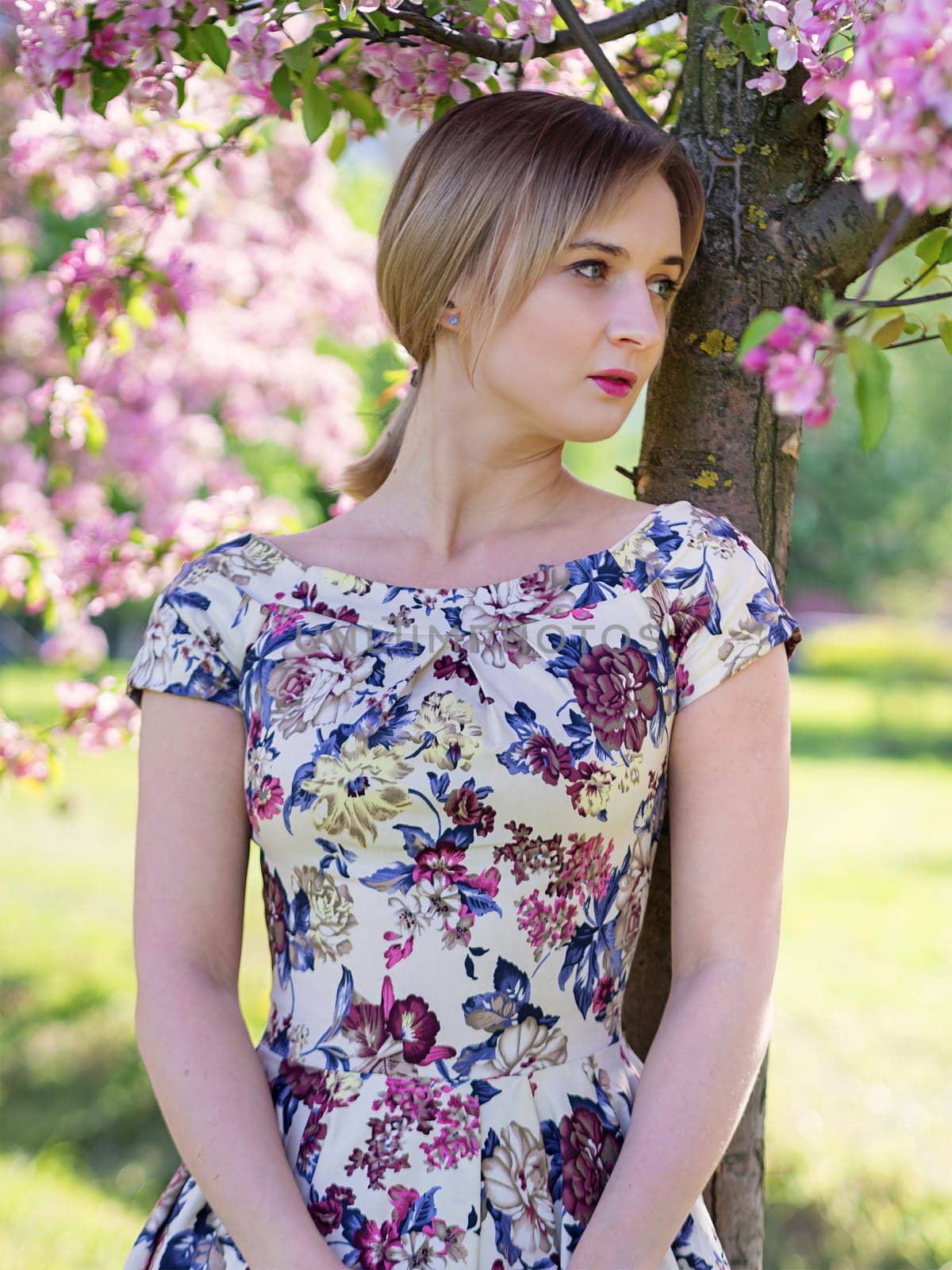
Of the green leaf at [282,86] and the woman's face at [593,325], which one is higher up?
the green leaf at [282,86]

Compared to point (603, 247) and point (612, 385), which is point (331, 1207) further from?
point (603, 247)

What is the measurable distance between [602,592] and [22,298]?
6.76 metres

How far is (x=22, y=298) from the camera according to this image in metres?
7.52

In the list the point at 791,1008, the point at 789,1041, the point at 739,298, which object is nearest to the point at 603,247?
the point at 739,298

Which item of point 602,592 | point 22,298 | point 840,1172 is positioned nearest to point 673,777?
point 602,592

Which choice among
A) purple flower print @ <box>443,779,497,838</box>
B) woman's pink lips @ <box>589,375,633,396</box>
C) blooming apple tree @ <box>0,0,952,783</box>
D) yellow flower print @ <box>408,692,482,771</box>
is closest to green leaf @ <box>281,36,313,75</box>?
blooming apple tree @ <box>0,0,952,783</box>

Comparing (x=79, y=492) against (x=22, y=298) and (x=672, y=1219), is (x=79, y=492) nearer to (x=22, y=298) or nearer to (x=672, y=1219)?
(x=22, y=298)

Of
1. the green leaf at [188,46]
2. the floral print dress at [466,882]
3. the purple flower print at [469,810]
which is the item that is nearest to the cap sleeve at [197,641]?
the floral print dress at [466,882]

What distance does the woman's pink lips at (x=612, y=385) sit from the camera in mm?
1621

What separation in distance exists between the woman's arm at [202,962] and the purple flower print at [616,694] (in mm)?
422

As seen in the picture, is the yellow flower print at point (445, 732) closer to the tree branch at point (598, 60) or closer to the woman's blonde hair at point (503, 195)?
the woman's blonde hair at point (503, 195)

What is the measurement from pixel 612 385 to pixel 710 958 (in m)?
0.69

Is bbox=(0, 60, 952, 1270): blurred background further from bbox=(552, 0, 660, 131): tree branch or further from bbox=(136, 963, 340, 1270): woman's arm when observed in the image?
bbox=(136, 963, 340, 1270): woman's arm

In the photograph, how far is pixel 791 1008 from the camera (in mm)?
5867
